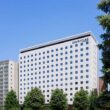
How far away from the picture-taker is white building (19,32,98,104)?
426 feet

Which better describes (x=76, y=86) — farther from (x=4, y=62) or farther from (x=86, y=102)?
(x=4, y=62)

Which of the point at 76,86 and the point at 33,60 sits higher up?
the point at 33,60

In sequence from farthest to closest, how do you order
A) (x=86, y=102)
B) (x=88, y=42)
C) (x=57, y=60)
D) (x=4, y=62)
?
1. (x=4, y=62)
2. (x=57, y=60)
3. (x=88, y=42)
4. (x=86, y=102)

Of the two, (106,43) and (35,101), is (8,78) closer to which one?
(35,101)

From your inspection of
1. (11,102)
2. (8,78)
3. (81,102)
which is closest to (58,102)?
(81,102)

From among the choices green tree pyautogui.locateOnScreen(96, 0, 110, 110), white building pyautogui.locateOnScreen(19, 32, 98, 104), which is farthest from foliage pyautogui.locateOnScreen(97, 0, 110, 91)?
white building pyautogui.locateOnScreen(19, 32, 98, 104)

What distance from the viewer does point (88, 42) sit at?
429 ft

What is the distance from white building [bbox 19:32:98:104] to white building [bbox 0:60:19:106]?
7.90 metres

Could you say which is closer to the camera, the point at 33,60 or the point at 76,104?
the point at 76,104

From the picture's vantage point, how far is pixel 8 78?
160500 millimetres

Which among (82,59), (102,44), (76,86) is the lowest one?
(102,44)

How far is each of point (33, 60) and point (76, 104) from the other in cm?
5065

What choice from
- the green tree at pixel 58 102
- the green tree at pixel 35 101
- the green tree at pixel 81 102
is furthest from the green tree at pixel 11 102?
the green tree at pixel 81 102

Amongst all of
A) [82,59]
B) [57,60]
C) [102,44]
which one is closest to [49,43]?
[57,60]
